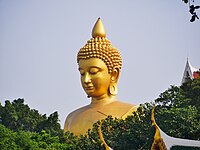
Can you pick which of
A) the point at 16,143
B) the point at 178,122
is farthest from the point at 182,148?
the point at 16,143

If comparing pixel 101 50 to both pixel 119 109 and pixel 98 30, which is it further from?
pixel 119 109

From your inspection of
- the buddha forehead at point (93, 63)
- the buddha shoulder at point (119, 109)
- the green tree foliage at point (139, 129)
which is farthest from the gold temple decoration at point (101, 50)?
the green tree foliage at point (139, 129)

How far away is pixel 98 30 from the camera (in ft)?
68.4

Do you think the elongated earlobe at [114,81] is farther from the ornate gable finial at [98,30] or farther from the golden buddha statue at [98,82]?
the ornate gable finial at [98,30]

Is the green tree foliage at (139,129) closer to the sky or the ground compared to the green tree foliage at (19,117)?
closer to the ground

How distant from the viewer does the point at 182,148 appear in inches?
437

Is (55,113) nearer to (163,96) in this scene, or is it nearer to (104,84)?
(104,84)

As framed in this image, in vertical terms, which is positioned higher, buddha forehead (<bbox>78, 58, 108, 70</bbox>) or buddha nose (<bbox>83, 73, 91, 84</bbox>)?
buddha forehead (<bbox>78, 58, 108, 70</bbox>)

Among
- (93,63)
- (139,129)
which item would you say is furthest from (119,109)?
(139,129)

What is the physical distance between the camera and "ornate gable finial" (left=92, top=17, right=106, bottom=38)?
20.8 m

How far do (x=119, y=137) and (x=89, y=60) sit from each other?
6.75m

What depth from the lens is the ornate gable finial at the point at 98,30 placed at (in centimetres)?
2080

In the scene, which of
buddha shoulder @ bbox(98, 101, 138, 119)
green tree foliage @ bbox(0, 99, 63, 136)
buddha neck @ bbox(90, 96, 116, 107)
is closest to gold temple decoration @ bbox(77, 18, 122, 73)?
buddha neck @ bbox(90, 96, 116, 107)

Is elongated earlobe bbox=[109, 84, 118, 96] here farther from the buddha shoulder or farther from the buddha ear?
the buddha shoulder
